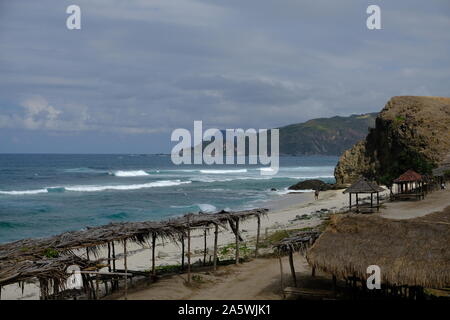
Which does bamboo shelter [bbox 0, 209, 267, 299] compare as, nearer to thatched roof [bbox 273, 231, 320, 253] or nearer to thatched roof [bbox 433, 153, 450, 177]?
thatched roof [bbox 273, 231, 320, 253]

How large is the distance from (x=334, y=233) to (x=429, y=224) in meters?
2.17

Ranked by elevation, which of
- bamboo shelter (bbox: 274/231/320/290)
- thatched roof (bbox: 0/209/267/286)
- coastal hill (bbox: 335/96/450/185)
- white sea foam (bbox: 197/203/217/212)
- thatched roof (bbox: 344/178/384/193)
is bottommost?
white sea foam (bbox: 197/203/217/212)

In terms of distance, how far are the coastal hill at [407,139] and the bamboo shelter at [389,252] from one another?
887 inches

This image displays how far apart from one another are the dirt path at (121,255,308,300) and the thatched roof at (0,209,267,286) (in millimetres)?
1466

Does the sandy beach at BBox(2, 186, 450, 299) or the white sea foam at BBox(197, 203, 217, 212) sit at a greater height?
the sandy beach at BBox(2, 186, 450, 299)

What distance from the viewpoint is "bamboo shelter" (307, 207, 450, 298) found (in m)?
10.1

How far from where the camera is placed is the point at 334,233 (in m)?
11.8

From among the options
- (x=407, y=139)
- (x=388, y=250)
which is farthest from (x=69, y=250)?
(x=407, y=139)

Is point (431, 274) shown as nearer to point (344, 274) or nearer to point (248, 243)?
point (344, 274)

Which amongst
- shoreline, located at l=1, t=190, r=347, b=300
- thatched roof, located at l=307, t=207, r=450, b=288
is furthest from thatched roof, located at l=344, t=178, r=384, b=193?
thatched roof, located at l=307, t=207, r=450, b=288

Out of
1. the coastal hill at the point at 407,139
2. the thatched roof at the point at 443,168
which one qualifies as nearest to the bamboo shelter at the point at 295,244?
the thatched roof at the point at 443,168

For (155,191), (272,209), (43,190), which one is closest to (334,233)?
(272,209)

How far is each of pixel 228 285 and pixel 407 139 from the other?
1143 inches
